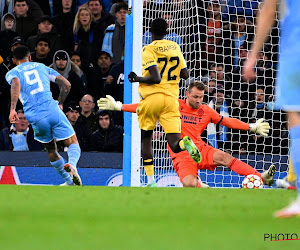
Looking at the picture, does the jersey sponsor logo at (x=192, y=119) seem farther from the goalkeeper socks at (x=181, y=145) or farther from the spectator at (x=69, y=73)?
the spectator at (x=69, y=73)

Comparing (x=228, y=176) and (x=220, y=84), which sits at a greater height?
(x=220, y=84)

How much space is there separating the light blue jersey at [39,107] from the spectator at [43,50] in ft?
7.52

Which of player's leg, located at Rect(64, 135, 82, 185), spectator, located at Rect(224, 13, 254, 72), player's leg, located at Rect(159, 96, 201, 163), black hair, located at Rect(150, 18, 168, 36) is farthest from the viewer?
spectator, located at Rect(224, 13, 254, 72)

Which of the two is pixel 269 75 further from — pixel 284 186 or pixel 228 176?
pixel 284 186

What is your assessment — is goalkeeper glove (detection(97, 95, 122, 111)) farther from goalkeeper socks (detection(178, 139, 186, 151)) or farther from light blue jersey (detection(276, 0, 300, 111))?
light blue jersey (detection(276, 0, 300, 111))

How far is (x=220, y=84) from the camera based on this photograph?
10.9 m

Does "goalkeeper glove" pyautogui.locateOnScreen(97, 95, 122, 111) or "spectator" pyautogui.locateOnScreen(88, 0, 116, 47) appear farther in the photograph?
"spectator" pyautogui.locateOnScreen(88, 0, 116, 47)

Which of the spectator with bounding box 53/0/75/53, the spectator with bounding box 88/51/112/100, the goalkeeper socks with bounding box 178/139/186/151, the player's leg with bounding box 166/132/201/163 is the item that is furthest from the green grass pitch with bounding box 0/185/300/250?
the spectator with bounding box 53/0/75/53

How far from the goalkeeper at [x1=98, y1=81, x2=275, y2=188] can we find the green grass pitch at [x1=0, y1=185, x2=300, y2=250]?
12.7 ft

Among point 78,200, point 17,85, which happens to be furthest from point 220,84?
point 78,200

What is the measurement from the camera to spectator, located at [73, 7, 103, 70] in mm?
12195

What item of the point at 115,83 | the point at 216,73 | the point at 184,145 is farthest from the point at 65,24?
the point at 184,145

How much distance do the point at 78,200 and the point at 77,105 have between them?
23.2ft

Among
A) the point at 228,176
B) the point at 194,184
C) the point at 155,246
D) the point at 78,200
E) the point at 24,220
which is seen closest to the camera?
the point at 155,246
